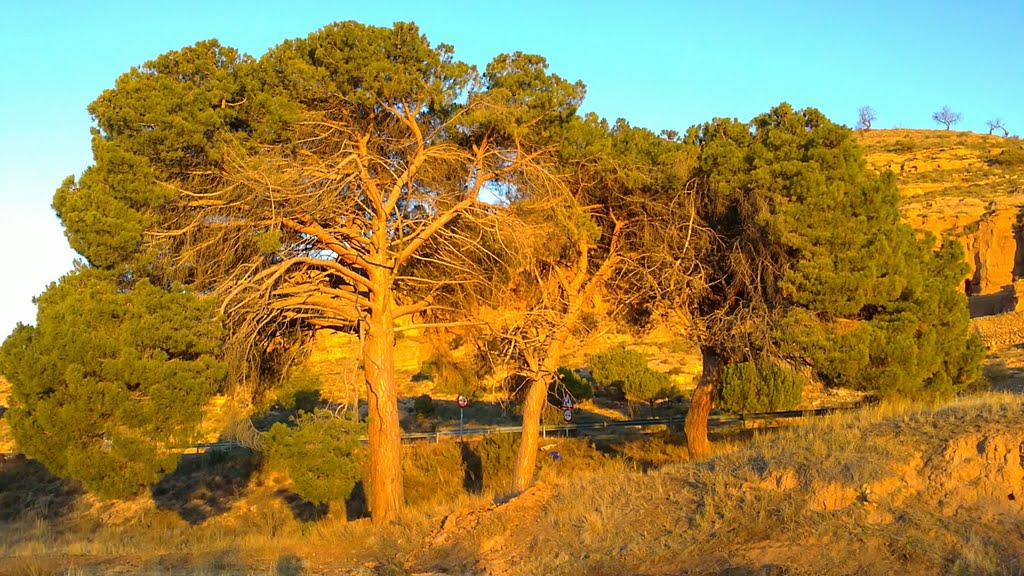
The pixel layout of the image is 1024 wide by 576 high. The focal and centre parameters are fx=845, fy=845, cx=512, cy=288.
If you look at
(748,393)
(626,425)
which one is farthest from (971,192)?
(626,425)

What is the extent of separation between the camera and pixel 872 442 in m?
10.6

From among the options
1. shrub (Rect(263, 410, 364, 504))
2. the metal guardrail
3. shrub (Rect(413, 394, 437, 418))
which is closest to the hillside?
the metal guardrail

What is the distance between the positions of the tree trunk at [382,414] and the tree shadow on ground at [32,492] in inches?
575

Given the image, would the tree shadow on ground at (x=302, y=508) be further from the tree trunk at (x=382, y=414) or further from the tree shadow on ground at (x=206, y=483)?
the tree trunk at (x=382, y=414)

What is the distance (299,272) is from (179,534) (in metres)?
7.54

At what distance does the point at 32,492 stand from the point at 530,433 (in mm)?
19770

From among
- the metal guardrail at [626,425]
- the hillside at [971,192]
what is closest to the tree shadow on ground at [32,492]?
the metal guardrail at [626,425]

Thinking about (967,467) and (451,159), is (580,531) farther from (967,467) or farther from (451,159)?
(451,159)

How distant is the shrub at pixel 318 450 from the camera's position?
1706 cm

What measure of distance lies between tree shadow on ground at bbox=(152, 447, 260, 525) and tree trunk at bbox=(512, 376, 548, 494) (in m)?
11.1

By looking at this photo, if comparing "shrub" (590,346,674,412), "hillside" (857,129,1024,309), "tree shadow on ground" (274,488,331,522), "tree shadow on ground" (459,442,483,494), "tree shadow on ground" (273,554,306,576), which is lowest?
"tree shadow on ground" (274,488,331,522)

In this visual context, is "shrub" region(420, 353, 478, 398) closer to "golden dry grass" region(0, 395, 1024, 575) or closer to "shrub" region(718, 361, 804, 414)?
"golden dry grass" region(0, 395, 1024, 575)

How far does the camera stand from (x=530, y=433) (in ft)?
65.8

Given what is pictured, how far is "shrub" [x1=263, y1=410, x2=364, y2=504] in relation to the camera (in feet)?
56.0
